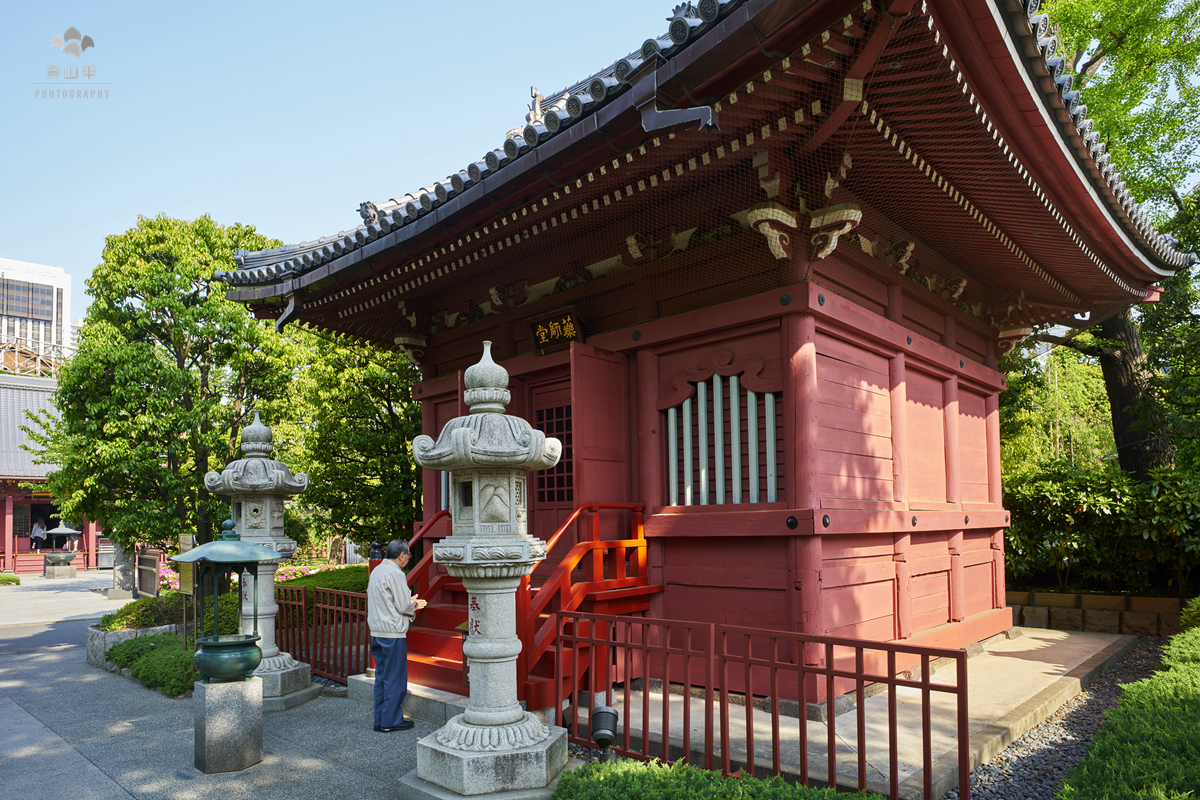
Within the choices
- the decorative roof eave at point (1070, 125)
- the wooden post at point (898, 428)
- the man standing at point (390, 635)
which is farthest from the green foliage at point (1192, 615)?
the man standing at point (390, 635)

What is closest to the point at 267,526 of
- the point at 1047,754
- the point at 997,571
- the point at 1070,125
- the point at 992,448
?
the point at 1047,754

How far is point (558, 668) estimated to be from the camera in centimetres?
529

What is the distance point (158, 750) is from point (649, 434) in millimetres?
4907

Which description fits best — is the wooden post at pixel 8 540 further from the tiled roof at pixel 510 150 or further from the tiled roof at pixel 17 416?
the tiled roof at pixel 510 150

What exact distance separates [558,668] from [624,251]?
163 inches

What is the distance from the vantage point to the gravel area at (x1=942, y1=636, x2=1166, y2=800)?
187 inches

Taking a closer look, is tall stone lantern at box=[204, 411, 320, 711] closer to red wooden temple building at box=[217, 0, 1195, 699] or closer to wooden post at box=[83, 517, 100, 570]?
red wooden temple building at box=[217, 0, 1195, 699]

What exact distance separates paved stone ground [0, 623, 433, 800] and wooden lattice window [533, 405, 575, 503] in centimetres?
294

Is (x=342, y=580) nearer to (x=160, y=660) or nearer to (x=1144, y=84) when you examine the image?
(x=160, y=660)

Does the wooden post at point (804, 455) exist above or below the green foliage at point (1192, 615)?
above

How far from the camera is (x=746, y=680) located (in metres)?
4.34

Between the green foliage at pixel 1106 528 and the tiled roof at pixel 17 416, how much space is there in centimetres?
3188

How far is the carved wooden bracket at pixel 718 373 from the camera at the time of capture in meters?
6.54

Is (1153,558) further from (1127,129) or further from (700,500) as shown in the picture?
(1127,129)
